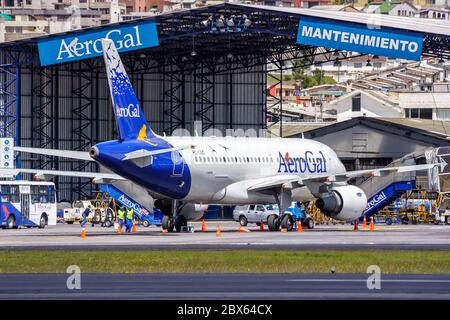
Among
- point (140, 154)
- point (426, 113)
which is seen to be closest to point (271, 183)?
point (140, 154)

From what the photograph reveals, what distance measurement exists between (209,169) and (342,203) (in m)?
6.10

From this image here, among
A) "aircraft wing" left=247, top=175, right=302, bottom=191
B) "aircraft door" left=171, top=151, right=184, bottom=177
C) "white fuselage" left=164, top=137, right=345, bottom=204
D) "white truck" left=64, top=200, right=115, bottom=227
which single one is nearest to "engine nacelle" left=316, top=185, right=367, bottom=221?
"aircraft wing" left=247, top=175, right=302, bottom=191

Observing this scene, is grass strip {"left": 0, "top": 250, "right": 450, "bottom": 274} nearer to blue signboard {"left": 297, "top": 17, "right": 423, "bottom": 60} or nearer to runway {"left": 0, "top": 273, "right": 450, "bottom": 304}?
runway {"left": 0, "top": 273, "right": 450, "bottom": 304}

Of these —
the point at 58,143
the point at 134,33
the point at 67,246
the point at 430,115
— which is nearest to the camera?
the point at 67,246

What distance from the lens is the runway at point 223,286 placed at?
74.2ft

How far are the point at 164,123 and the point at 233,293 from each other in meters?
62.2

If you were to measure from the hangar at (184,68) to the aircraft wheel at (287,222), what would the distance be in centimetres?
1241

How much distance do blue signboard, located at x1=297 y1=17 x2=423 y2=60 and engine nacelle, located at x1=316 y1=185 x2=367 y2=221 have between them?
32.6ft

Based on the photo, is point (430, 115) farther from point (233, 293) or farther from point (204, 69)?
point (233, 293)

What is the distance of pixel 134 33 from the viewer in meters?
67.3

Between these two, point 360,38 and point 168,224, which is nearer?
point 168,224

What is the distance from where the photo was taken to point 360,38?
63094 millimetres

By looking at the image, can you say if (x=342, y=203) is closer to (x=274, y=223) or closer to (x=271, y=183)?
(x=274, y=223)
